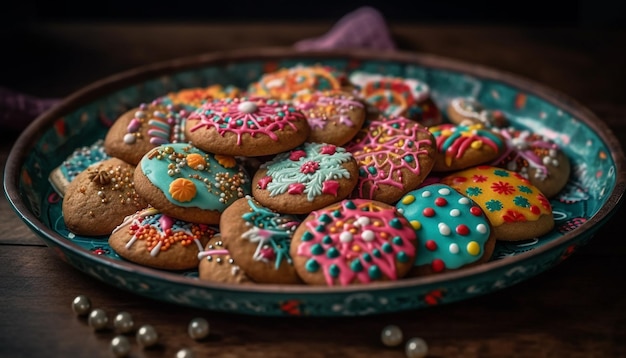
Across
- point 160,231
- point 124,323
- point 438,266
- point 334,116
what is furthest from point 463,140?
point 124,323

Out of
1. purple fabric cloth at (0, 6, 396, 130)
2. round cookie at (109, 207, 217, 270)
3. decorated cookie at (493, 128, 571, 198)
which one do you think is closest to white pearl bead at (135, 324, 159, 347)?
round cookie at (109, 207, 217, 270)

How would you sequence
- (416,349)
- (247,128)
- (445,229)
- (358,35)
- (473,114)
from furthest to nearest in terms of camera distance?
(358,35) → (473,114) → (247,128) → (445,229) → (416,349)

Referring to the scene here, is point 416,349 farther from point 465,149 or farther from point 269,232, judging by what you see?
point 465,149

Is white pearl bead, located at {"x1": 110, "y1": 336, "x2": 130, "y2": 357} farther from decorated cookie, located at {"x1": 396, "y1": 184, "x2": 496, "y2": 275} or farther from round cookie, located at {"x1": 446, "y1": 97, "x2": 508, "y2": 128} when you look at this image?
round cookie, located at {"x1": 446, "y1": 97, "x2": 508, "y2": 128}

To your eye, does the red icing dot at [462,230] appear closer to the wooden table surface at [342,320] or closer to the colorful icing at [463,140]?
the wooden table surface at [342,320]

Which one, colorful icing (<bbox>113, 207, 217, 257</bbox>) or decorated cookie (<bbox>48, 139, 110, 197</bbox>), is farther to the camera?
decorated cookie (<bbox>48, 139, 110, 197</bbox>)

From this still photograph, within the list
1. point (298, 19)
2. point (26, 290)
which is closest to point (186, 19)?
point (298, 19)
